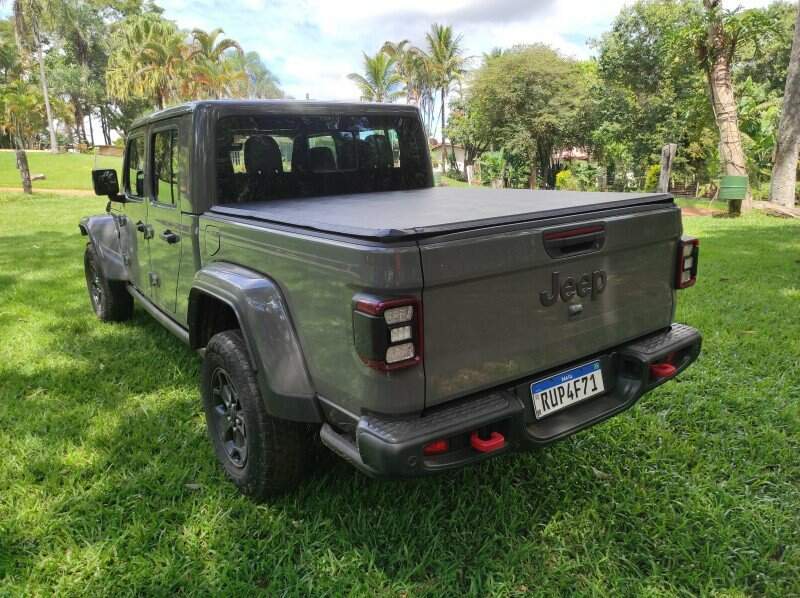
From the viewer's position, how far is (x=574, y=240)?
2236mm

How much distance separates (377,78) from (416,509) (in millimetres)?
43244

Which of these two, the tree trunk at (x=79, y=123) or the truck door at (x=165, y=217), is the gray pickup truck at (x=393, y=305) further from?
the tree trunk at (x=79, y=123)

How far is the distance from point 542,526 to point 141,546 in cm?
166

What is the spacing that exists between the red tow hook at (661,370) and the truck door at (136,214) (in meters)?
3.15

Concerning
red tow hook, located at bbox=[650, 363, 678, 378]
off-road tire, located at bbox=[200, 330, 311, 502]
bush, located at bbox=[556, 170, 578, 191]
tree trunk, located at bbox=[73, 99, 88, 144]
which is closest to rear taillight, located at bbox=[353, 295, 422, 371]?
off-road tire, located at bbox=[200, 330, 311, 502]

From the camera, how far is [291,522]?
2.52m

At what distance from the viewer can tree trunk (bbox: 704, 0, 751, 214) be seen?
12.9m

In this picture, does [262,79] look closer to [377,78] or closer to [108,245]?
[377,78]

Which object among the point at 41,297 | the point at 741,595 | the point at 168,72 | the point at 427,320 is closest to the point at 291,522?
the point at 427,320

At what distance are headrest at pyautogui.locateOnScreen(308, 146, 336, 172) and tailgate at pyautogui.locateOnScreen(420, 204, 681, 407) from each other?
181cm

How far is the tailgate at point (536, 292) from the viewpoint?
76.7 inches

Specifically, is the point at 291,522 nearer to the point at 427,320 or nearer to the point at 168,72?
the point at 427,320

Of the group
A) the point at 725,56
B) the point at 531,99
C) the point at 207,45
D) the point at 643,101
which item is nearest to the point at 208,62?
the point at 207,45

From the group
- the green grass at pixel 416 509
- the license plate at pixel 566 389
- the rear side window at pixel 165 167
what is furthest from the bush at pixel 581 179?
the license plate at pixel 566 389
